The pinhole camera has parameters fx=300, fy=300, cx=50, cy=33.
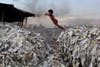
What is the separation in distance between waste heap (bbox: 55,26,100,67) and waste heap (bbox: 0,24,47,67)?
4.85 feet

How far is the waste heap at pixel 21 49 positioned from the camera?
18984mm

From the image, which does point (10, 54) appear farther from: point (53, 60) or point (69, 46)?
point (69, 46)

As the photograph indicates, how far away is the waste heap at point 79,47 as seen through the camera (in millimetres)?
18453

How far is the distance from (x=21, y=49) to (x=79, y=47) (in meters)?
3.76

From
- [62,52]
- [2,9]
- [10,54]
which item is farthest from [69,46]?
[2,9]

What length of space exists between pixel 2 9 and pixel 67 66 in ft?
30.0

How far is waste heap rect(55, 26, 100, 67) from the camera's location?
18.5 m

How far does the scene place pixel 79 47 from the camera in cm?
1950

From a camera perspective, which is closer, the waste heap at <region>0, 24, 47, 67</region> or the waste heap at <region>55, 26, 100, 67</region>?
the waste heap at <region>55, 26, 100, 67</region>

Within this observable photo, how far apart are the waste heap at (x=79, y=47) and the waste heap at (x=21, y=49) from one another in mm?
1480

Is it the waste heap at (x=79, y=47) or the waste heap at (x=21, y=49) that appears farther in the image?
the waste heap at (x=21, y=49)

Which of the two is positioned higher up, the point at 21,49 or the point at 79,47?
the point at 79,47

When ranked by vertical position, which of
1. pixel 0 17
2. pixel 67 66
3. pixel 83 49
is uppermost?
pixel 0 17

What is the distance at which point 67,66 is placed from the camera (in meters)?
20.2
